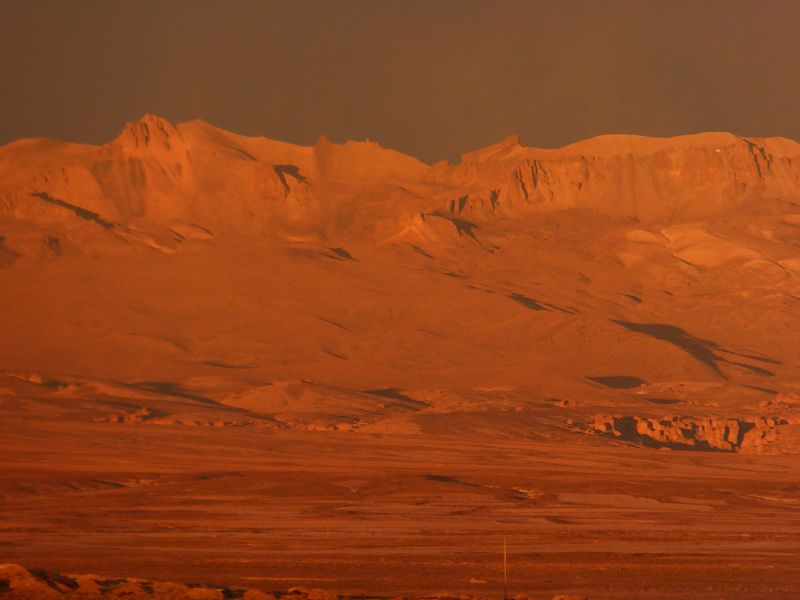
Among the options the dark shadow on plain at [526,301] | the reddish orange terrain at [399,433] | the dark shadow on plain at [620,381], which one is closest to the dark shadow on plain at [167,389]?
the reddish orange terrain at [399,433]

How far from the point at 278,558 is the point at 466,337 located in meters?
130

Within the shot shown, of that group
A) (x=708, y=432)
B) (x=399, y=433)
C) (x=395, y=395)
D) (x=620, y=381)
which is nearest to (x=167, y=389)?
(x=395, y=395)

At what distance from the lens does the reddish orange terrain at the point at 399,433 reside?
35.4 metres

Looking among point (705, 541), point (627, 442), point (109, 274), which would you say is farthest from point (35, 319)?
point (705, 541)

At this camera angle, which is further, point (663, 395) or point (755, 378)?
point (755, 378)

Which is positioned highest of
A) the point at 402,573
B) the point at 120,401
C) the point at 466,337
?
the point at 466,337

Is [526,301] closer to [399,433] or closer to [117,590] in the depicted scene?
[399,433]

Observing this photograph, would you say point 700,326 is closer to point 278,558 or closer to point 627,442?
point 627,442

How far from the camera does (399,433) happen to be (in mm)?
93375

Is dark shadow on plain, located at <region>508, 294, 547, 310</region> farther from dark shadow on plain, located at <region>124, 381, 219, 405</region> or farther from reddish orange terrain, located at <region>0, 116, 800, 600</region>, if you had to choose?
dark shadow on plain, located at <region>124, 381, 219, 405</region>

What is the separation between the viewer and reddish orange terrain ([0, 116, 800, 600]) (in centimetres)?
3538

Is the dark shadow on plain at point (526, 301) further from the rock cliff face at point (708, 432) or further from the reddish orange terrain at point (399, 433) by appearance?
the rock cliff face at point (708, 432)

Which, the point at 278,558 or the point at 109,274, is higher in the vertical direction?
the point at 109,274

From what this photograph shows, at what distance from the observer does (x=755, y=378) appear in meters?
143
